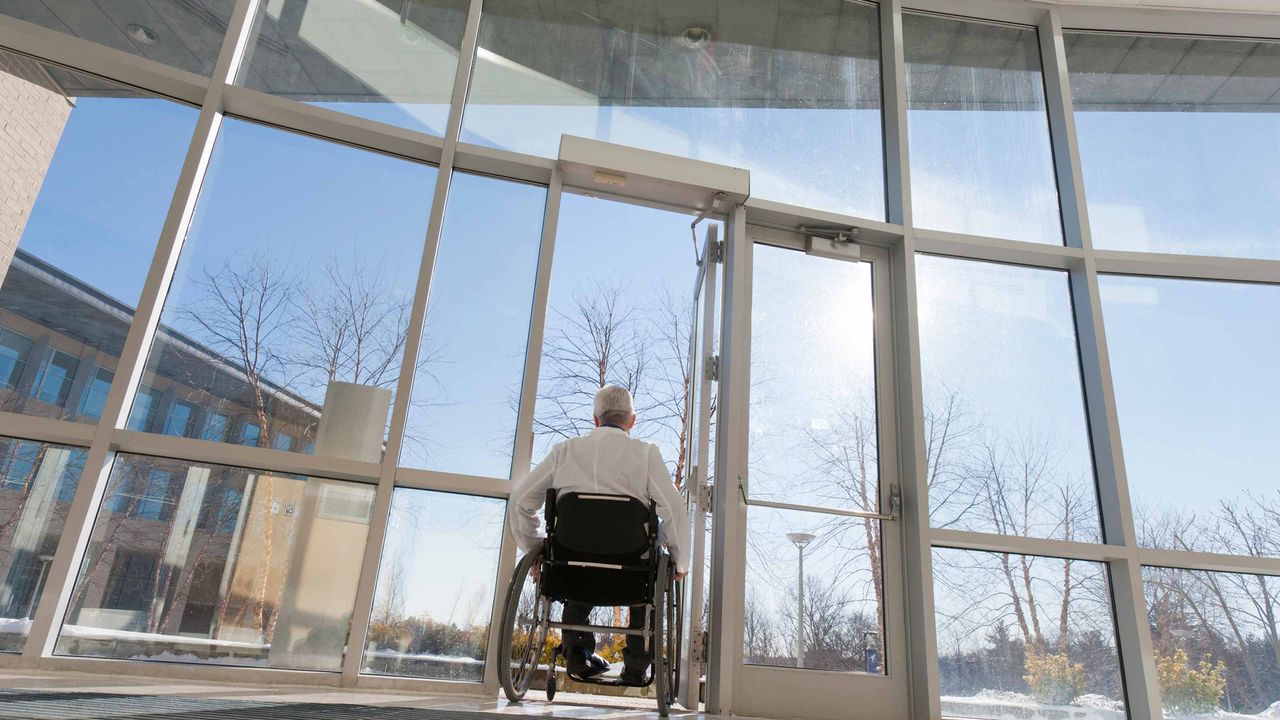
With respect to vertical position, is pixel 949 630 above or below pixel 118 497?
below

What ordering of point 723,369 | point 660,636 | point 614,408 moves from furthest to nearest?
1. point 723,369
2. point 614,408
3. point 660,636

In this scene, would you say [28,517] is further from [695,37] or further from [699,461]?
[695,37]

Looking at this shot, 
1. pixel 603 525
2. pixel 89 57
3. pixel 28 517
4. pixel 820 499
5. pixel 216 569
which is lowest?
pixel 216 569

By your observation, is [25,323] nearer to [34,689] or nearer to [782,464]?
[34,689]

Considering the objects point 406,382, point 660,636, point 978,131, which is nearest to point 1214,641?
point 660,636

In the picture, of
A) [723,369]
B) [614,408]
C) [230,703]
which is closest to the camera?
[230,703]

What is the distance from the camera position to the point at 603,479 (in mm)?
2861

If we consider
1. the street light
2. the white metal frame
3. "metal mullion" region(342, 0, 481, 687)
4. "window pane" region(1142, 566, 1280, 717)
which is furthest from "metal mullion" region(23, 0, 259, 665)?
"window pane" region(1142, 566, 1280, 717)

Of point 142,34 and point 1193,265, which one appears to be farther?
point 1193,265

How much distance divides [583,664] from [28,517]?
1.98 metres

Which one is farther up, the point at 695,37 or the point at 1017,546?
the point at 695,37

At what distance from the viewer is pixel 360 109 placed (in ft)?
11.5

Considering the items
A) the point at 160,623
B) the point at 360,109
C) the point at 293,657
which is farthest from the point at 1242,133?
the point at 160,623

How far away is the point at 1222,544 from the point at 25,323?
5005 millimetres
